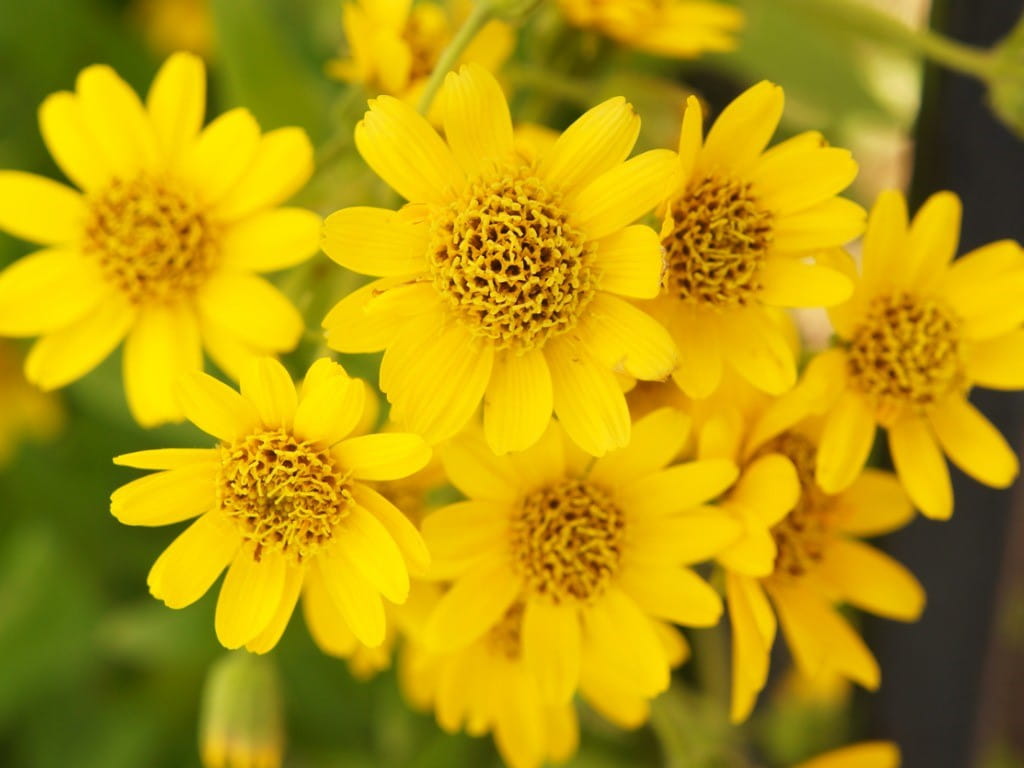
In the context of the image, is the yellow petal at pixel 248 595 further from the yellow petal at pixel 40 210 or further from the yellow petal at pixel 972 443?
the yellow petal at pixel 972 443

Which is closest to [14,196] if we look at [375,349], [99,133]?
[99,133]

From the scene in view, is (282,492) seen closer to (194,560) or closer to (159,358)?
(194,560)

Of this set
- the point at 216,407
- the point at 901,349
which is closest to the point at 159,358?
the point at 216,407

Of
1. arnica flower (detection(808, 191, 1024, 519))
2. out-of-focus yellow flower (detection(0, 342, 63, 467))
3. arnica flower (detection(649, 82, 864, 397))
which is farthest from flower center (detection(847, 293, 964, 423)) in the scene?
out-of-focus yellow flower (detection(0, 342, 63, 467))

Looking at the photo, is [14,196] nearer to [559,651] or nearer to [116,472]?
[559,651]

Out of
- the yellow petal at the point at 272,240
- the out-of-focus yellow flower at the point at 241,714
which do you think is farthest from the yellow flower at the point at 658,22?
the out-of-focus yellow flower at the point at 241,714

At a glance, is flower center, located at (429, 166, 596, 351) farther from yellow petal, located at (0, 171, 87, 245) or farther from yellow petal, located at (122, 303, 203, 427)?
yellow petal, located at (0, 171, 87, 245)

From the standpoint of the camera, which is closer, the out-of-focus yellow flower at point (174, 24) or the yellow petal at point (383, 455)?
the yellow petal at point (383, 455)
